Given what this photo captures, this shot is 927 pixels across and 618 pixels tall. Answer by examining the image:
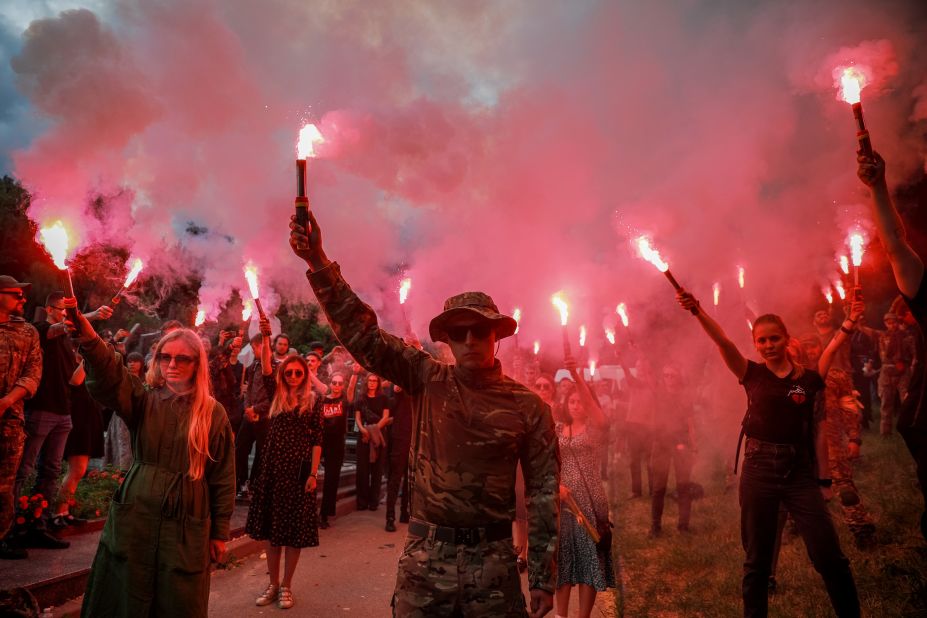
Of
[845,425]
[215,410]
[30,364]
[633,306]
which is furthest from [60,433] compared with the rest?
[633,306]

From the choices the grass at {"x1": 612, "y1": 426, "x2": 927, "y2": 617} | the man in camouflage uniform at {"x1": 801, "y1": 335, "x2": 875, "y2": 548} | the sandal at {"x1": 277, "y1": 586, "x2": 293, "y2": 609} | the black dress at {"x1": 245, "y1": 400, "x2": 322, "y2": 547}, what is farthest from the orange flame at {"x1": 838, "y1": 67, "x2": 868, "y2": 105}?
the sandal at {"x1": 277, "y1": 586, "x2": 293, "y2": 609}

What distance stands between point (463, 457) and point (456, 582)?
1.73ft

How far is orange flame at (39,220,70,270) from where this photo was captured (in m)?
3.18

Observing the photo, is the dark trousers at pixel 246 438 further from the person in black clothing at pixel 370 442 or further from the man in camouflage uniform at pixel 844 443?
the man in camouflage uniform at pixel 844 443

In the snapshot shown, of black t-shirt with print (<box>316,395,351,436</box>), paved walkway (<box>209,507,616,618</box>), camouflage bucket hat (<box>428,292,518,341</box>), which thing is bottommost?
paved walkway (<box>209,507,616,618</box>)

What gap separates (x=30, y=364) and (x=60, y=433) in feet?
3.75

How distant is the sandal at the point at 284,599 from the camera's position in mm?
5086

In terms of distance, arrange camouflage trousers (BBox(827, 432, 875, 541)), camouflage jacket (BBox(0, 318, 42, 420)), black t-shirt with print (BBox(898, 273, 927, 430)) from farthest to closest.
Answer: camouflage trousers (BBox(827, 432, 875, 541))
camouflage jacket (BBox(0, 318, 42, 420))
black t-shirt with print (BBox(898, 273, 927, 430))

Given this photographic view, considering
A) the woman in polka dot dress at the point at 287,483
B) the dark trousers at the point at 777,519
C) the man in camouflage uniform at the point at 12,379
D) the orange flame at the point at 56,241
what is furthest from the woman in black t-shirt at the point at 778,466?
the man in camouflage uniform at the point at 12,379

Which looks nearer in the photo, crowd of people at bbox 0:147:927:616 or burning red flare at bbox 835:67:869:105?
crowd of people at bbox 0:147:927:616

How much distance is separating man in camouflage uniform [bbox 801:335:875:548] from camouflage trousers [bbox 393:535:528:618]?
4475 millimetres

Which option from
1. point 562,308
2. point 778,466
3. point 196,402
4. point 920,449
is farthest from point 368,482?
point 920,449

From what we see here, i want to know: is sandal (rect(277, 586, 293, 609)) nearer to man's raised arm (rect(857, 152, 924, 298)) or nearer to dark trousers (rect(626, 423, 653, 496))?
man's raised arm (rect(857, 152, 924, 298))

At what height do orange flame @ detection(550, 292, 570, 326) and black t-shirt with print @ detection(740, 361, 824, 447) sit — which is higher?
orange flame @ detection(550, 292, 570, 326)
